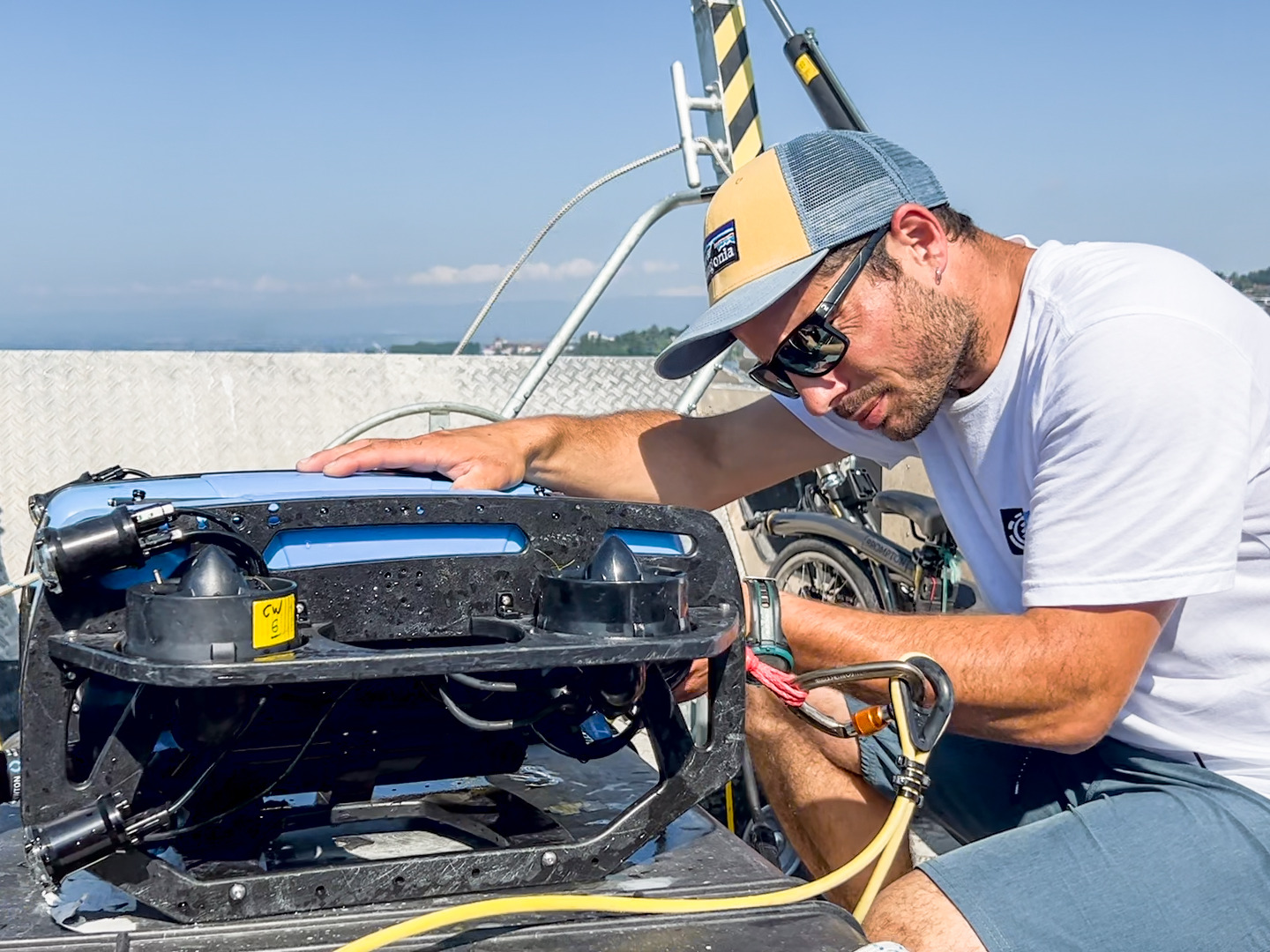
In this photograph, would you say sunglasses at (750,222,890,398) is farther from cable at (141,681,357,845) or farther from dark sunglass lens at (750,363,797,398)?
cable at (141,681,357,845)

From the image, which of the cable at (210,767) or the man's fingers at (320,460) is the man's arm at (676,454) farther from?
the cable at (210,767)

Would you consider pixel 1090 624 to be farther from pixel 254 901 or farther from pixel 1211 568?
pixel 254 901

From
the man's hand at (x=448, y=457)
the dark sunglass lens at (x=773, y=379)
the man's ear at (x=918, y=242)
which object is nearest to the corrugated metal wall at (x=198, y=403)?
the man's hand at (x=448, y=457)

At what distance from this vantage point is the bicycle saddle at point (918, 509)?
3.70 meters

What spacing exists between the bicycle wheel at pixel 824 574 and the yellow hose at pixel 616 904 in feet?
8.47

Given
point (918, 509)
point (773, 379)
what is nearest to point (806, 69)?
point (918, 509)

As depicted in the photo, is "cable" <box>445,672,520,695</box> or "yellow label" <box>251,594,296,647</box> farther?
"cable" <box>445,672,520,695</box>

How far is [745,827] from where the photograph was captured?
2904 mm

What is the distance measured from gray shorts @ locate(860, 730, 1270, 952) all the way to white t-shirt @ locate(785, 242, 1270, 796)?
8cm

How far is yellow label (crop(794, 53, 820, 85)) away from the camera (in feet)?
12.7

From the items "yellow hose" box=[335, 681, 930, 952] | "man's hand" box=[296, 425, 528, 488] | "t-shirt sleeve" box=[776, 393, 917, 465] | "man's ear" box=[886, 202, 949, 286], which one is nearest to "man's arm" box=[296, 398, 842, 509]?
"t-shirt sleeve" box=[776, 393, 917, 465]

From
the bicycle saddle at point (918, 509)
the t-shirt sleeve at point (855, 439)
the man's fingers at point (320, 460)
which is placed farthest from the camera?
the bicycle saddle at point (918, 509)

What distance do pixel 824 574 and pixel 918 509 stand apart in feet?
2.20

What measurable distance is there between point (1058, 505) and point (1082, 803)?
0.55 m
